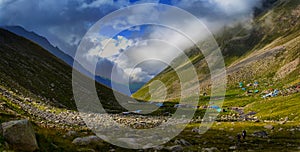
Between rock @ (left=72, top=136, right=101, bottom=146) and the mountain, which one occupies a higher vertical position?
the mountain

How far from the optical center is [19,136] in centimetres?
2641

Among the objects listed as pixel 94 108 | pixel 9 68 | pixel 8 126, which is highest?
pixel 9 68

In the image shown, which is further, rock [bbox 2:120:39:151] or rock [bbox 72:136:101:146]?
rock [bbox 72:136:101:146]

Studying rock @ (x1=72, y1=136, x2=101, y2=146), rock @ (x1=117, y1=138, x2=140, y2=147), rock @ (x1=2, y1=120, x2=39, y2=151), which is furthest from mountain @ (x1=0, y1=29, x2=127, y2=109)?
rock @ (x1=2, y1=120, x2=39, y2=151)

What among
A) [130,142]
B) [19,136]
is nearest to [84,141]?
[130,142]

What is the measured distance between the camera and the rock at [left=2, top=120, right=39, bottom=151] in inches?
1035

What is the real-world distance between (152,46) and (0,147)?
25114 mm

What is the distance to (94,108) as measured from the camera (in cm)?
9225

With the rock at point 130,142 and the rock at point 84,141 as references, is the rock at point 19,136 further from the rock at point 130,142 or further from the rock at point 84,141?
the rock at point 130,142

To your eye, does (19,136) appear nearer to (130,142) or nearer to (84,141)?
(84,141)

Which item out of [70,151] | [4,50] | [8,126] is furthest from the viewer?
[4,50]

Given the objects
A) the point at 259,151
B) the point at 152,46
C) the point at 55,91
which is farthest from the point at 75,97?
the point at 259,151

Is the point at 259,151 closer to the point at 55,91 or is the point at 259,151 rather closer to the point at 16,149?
the point at 16,149

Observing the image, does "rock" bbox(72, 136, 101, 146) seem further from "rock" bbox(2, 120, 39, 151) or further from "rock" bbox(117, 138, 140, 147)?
"rock" bbox(2, 120, 39, 151)
